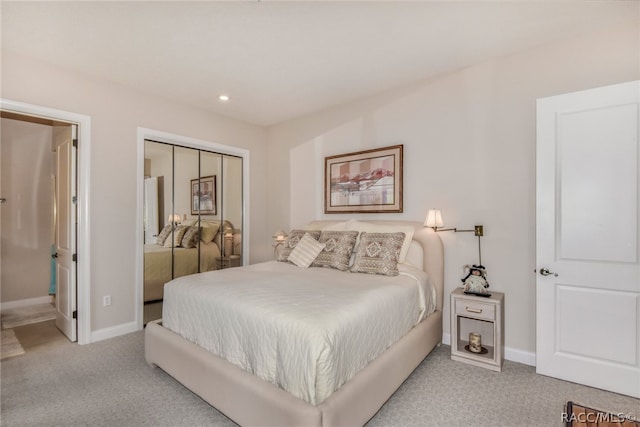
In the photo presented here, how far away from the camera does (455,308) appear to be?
274 centimetres

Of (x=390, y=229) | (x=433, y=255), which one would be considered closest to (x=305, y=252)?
(x=390, y=229)

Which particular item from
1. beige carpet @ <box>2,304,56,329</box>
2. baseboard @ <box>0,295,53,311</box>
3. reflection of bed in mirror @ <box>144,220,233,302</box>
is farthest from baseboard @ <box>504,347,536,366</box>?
baseboard @ <box>0,295,53,311</box>

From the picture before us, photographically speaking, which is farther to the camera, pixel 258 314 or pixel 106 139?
pixel 106 139

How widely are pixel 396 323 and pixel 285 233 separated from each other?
2.51 metres

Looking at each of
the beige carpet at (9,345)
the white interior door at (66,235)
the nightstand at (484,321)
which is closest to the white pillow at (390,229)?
the nightstand at (484,321)

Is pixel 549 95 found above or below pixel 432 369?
above

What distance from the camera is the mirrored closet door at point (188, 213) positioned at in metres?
3.76

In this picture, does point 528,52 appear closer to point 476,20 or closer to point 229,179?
point 476,20

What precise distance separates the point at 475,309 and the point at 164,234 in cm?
357

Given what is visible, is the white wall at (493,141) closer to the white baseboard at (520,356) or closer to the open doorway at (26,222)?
the white baseboard at (520,356)

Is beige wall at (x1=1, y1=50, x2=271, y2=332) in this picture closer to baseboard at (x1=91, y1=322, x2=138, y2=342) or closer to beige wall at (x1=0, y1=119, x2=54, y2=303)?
baseboard at (x1=91, y1=322, x2=138, y2=342)

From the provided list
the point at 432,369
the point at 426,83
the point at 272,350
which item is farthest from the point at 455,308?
the point at 426,83

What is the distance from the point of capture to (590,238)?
2279 mm

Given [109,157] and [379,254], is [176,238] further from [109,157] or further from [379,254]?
[379,254]
